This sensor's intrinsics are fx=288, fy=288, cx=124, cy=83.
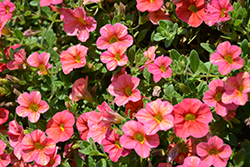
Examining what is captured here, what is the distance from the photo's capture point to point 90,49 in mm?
2105

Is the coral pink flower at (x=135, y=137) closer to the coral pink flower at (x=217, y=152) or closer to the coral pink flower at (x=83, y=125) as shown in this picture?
the coral pink flower at (x=217, y=152)

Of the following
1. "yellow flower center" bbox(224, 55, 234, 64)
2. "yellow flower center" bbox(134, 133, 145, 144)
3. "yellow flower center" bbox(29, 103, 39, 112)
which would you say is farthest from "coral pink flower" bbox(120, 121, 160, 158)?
"yellow flower center" bbox(29, 103, 39, 112)

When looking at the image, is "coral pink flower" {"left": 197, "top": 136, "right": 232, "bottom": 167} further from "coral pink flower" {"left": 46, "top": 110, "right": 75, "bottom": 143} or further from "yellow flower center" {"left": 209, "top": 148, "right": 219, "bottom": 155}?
"coral pink flower" {"left": 46, "top": 110, "right": 75, "bottom": 143}

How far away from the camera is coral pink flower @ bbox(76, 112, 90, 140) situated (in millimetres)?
1818

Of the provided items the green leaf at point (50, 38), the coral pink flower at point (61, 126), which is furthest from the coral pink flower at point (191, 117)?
the green leaf at point (50, 38)

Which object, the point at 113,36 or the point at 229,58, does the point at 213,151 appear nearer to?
the point at 229,58

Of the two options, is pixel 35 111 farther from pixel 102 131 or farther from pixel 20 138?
pixel 102 131

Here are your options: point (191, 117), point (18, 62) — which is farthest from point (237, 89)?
point (18, 62)

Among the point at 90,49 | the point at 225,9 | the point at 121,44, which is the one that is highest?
the point at 225,9

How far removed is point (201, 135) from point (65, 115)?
34.1 inches

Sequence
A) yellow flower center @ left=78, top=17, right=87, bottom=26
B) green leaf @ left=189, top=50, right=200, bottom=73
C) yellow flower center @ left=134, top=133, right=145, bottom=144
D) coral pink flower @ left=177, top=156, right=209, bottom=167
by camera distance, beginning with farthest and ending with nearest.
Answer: yellow flower center @ left=78, top=17, right=87, bottom=26, green leaf @ left=189, top=50, right=200, bottom=73, yellow flower center @ left=134, top=133, right=145, bottom=144, coral pink flower @ left=177, top=156, right=209, bottom=167

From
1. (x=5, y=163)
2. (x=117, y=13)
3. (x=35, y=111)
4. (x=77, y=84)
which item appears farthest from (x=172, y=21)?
(x=5, y=163)

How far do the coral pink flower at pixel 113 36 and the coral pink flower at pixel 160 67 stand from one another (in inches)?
10.2

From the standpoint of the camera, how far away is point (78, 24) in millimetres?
2039
